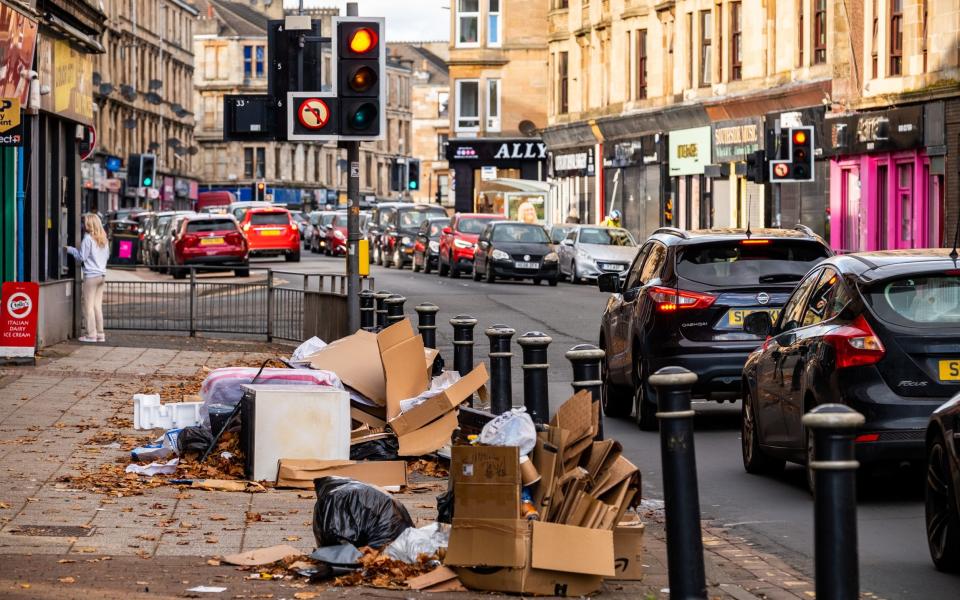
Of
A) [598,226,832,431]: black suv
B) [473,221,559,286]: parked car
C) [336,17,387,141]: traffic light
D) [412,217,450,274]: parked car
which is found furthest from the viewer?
[412,217,450,274]: parked car

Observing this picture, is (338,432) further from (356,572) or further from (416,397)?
(356,572)

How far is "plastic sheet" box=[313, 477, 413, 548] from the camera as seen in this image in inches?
330

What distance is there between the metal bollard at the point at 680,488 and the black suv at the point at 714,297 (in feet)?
25.0

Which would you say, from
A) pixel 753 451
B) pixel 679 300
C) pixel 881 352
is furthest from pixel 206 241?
pixel 881 352

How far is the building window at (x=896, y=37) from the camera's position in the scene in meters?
→ 40.7

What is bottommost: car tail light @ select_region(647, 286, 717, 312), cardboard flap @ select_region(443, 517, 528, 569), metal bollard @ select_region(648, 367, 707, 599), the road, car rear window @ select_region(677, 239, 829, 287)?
the road

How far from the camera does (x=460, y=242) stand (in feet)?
162

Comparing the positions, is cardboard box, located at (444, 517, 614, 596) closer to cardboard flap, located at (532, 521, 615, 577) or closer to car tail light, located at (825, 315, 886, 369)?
cardboard flap, located at (532, 521, 615, 577)

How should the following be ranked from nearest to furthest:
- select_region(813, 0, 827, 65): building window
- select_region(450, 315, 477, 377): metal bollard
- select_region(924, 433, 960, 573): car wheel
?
select_region(924, 433, 960, 573): car wheel
select_region(450, 315, 477, 377): metal bollard
select_region(813, 0, 827, 65): building window

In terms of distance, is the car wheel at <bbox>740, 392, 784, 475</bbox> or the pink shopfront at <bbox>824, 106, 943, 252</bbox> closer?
the car wheel at <bbox>740, 392, 784, 475</bbox>

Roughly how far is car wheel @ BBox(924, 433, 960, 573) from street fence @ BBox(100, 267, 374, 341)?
15.3 metres

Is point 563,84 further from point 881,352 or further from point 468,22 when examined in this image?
point 881,352

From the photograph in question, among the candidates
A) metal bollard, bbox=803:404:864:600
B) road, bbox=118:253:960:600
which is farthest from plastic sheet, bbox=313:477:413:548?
metal bollard, bbox=803:404:864:600

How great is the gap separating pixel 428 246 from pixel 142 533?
145ft
